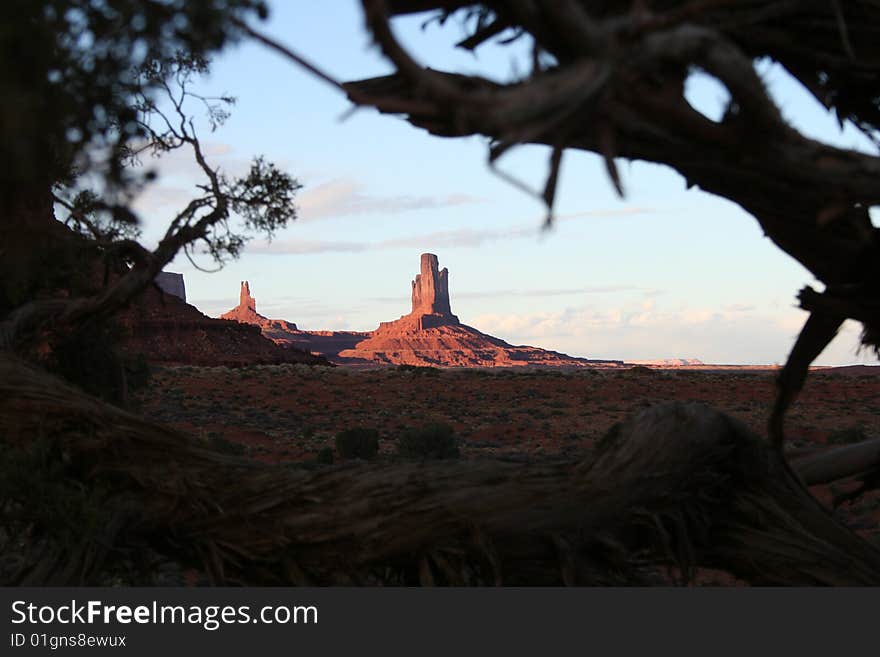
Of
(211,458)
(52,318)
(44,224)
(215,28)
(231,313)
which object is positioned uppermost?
(231,313)

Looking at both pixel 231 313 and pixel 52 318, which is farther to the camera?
pixel 231 313

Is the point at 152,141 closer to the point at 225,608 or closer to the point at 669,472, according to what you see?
the point at 225,608

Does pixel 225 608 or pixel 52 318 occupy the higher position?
pixel 52 318

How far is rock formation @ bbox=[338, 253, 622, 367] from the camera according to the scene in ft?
416

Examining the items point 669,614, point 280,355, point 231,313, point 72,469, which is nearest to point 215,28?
point 72,469

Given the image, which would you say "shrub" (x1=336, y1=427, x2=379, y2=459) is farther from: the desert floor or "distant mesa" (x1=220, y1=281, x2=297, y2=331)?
"distant mesa" (x1=220, y1=281, x2=297, y2=331)

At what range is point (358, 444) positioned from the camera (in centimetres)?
1997

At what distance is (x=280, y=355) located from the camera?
69.4 metres

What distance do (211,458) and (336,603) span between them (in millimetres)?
1350

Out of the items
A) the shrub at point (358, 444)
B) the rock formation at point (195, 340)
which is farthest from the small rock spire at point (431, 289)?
the shrub at point (358, 444)

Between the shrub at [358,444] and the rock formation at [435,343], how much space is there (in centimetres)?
9776

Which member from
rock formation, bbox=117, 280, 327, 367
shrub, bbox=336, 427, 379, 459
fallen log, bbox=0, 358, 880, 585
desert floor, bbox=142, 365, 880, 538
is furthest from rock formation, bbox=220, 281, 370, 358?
fallen log, bbox=0, 358, 880, 585

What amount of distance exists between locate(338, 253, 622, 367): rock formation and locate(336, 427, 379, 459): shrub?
97.8 meters

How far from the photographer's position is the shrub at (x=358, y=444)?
20.0 m
